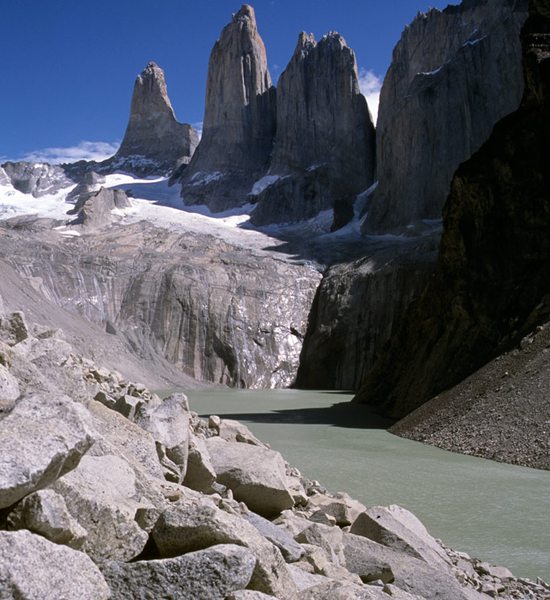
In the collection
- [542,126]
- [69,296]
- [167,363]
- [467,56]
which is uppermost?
[467,56]

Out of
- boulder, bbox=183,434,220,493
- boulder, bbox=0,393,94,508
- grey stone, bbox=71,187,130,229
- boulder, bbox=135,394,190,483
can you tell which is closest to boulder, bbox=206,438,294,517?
boulder, bbox=183,434,220,493

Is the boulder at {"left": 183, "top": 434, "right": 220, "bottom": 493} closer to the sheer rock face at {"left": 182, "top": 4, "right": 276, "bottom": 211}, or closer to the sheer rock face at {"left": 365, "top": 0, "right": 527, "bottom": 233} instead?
the sheer rock face at {"left": 365, "top": 0, "right": 527, "bottom": 233}

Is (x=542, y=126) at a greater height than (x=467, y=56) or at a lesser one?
lesser

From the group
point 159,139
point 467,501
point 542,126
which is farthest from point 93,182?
point 467,501

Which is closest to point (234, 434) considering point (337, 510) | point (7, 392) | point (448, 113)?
point (337, 510)

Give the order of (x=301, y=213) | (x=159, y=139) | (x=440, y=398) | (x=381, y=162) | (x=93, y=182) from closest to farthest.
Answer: (x=440, y=398), (x=381, y=162), (x=301, y=213), (x=93, y=182), (x=159, y=139)

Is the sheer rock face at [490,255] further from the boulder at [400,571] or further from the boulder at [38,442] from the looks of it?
the boulder at [38,442]

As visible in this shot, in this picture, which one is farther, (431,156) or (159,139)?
(159,139)

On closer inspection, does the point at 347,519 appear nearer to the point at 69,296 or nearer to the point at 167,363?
the point at 167,363
